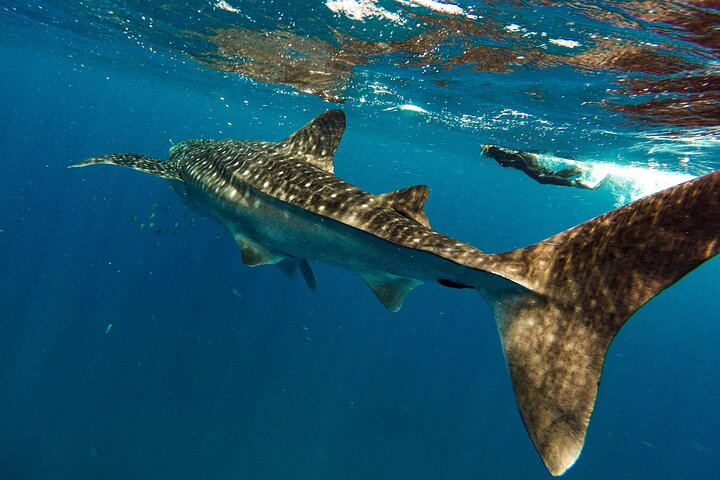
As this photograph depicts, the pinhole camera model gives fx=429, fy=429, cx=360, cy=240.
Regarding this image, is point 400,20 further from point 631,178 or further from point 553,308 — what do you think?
→ point 631,178

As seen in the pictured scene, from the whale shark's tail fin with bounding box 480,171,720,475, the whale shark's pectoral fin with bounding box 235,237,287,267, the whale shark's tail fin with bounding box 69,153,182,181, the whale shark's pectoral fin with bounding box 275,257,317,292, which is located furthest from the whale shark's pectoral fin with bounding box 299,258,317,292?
the whale shark's tail fin with bounding box 480,171,720,475

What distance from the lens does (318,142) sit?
691cm

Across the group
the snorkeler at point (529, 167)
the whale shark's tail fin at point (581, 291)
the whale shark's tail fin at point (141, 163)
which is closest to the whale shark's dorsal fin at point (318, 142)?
the whale shark's tail fin at point (141, 163)

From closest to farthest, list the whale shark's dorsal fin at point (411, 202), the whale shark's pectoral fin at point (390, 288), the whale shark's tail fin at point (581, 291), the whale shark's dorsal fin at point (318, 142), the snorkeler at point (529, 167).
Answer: the whale shark's tail fin at point (581, 291) < the whale shark's dorsal fin at point (411, 202) < the whale shark's pectoral fin at point (390, 288) < the whale shark's dorsal fin at point (318, 142) < the snorkeler at point (529, 167)

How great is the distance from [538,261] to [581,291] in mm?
444

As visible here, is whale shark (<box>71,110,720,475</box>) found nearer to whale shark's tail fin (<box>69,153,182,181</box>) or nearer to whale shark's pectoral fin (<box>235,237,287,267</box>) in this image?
whale shark's pectoral fin (<box>235,237,287,267</box>)

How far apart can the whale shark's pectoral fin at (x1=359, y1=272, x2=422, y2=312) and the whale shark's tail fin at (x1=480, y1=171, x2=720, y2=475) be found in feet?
4.75

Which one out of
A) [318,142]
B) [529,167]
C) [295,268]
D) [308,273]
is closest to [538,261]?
[318,142]

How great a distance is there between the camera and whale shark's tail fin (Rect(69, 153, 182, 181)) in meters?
7.66

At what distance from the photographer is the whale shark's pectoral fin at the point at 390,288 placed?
201 inches

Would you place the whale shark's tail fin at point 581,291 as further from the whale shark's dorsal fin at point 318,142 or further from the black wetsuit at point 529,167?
the black wetsuit at point 529,167

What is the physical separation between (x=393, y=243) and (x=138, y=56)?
31668 millimetres

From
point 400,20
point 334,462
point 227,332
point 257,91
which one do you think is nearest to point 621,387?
point 334,462

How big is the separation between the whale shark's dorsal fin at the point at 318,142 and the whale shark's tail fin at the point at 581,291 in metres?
3.76
